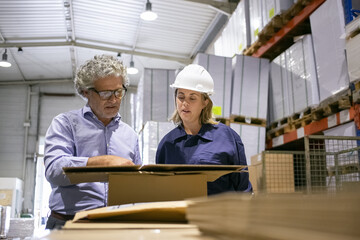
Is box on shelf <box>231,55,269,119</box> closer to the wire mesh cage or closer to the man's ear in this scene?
the wire mesh cage

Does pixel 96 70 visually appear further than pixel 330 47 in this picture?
No

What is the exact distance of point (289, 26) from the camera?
637 centimetres

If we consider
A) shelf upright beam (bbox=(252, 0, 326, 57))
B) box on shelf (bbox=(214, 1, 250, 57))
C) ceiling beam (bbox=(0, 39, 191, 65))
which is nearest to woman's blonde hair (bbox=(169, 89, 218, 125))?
shelf upright beam (bbox=(252, 0, 326, 57))

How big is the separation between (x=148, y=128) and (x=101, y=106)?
3.82 m

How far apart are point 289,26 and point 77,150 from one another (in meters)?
5.01

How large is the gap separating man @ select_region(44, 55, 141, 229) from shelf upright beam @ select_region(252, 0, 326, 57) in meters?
4.06

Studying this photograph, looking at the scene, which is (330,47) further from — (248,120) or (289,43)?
(289,43)

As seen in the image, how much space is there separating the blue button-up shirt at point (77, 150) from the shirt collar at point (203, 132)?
0.42 meters

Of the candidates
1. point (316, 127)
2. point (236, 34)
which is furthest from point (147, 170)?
point (236, 34)

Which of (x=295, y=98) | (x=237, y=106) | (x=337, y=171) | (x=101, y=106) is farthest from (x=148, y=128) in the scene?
(x=101, y=106)

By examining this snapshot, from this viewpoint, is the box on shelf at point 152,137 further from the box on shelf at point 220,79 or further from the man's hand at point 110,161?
the man's hand at point 110,161

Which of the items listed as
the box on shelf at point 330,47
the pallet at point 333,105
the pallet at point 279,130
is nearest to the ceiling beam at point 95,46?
the pallet at point 279,130

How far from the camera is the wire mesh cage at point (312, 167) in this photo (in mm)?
4691

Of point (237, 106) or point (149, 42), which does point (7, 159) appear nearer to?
point (149, 42)
